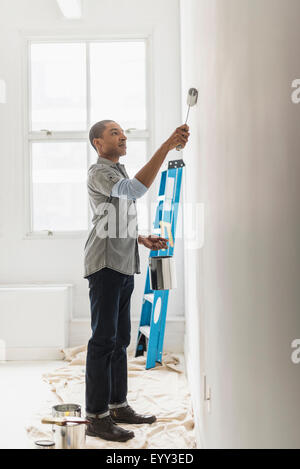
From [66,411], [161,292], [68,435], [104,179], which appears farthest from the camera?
[161,292]

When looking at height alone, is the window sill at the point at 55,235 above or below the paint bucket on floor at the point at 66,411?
above

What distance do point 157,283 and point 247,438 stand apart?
1.97 m

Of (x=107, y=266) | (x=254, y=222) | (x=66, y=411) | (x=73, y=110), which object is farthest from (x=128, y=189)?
(x=73, y=110)

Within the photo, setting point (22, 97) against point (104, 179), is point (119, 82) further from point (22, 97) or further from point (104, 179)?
point (104, 179)

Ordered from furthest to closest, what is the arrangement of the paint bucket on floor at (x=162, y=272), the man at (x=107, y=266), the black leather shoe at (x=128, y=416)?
the paint bucket on floor at (x=162, y=272) → the black leather shoe at (x=128, y=416) → the man at (x=107, y=266)

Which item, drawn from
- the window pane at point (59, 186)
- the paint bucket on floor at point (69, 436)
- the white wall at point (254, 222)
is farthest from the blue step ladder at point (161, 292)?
the white wall at point (254, 222)

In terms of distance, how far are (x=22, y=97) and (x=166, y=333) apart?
2.46 metres

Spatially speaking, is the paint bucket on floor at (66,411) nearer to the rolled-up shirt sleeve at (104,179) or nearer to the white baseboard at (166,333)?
the rolled-up shirt sleeve at (104,179)

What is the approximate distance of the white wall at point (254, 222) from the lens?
72cm

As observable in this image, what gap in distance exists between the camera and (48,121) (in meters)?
4.71

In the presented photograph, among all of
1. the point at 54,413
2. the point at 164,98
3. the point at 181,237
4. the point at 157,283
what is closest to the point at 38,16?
the point at 164,98

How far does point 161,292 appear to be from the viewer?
3.60 m

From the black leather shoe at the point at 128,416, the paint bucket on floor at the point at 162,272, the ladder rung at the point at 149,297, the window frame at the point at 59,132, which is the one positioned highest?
the window frame at the point at 59,132

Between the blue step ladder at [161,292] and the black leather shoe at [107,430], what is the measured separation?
108cm
